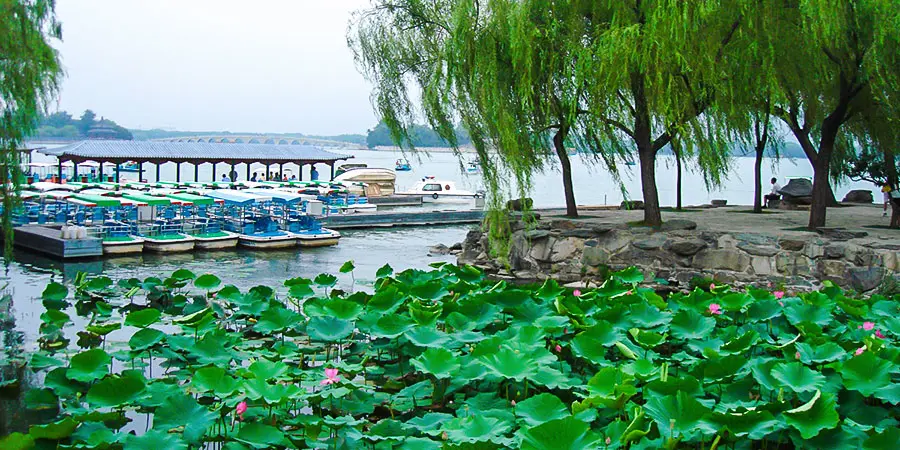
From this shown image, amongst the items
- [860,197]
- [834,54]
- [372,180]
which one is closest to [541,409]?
[834,54]

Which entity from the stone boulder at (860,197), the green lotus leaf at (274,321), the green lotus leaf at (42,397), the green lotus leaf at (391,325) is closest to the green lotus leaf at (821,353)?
the green lotus leaf at (391,325)

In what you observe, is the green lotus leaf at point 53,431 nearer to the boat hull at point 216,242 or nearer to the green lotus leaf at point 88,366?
the green lotus leaf at point 88,366

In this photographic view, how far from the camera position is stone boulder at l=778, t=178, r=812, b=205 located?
24.9 meters

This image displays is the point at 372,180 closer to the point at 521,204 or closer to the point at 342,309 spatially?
the point at 521,204

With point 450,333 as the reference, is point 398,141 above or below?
above

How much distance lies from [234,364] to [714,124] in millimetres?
11595

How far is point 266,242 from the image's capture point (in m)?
22.8

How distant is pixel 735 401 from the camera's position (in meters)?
5.80

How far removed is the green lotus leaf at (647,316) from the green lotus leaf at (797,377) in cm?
187

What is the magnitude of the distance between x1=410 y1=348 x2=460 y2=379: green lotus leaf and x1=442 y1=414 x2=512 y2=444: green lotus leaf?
695mm

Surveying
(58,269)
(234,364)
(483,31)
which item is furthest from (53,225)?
(234,364)

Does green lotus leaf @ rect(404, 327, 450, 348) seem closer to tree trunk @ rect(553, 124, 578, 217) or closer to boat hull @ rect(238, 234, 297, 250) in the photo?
tree trunk @ rect(553, 124, 578, 217)

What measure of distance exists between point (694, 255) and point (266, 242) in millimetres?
12208

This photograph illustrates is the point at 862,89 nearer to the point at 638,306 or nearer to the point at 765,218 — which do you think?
the point at 765,218
